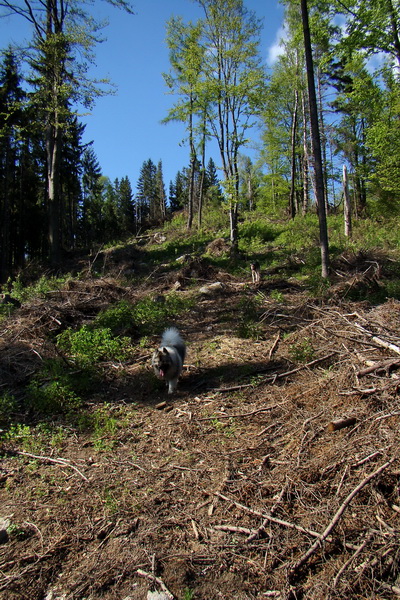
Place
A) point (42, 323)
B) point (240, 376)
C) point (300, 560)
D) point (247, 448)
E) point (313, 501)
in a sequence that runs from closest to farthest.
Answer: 1. point (300, 560)
2. point (313, 501)
3. point (247, 448)
4. point (240, 376)
5. point (42, 323)

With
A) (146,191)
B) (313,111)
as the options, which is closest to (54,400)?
(313,111)

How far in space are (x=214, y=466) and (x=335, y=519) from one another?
1.40 metres

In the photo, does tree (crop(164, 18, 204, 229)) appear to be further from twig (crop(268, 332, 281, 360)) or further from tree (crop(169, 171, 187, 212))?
tree (crop(169, 171, 187, 212))

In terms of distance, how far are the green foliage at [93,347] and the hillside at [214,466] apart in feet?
0.49

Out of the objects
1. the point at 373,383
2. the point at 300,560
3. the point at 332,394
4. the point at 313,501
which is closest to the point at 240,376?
the point at 332,394

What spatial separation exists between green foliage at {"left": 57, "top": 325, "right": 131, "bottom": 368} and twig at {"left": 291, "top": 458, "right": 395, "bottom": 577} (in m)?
4.96

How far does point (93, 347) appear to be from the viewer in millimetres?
7254

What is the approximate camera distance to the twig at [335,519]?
2.73 meters

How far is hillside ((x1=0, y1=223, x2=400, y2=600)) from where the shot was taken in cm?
274

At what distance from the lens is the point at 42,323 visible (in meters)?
8.48

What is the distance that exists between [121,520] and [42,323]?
6.09 meters

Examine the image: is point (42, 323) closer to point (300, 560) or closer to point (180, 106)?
point (300, 560)

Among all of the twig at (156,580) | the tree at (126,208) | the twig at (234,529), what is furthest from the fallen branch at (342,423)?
the tree at (126,208)

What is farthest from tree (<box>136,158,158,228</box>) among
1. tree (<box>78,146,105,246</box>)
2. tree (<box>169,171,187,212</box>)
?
tree (<box>78,146,105,246</box>)
